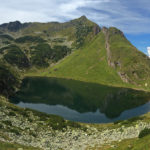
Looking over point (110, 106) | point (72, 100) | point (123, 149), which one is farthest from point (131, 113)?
point (123, 149)

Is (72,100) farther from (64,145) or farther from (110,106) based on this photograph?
(64,145)

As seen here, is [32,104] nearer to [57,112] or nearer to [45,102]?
[45,102]

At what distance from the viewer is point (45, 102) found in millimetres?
116625

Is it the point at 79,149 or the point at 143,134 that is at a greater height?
the point at 143,134

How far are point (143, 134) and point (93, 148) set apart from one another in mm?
10706

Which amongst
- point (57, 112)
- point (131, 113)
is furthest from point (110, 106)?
point (57, 112)

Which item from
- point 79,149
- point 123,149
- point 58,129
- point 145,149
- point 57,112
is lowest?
point 57,112

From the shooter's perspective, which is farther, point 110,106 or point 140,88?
point 140,88

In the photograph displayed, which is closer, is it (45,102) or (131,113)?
(131,113)

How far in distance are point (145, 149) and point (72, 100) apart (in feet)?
355

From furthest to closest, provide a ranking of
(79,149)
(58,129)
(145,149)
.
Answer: (58,129), (79,149), (145,149)

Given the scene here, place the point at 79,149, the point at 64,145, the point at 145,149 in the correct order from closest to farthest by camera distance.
Result: the point at 145,149, the point at 79,149, the point at 64,145

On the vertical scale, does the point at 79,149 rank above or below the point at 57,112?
above

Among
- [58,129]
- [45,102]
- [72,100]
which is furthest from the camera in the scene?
[72,100]
